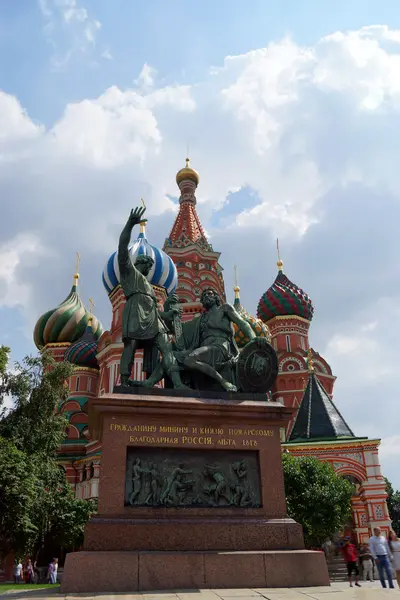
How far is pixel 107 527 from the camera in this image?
25.1 ft

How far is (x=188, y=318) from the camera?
136 ft

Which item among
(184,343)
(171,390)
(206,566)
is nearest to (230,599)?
(206,566)

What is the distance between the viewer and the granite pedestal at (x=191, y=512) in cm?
724

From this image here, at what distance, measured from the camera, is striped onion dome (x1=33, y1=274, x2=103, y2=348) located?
157 feet

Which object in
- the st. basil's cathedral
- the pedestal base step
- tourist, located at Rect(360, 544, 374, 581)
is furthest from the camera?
the st. basil's cathedral

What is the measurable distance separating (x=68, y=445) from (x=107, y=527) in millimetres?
30343

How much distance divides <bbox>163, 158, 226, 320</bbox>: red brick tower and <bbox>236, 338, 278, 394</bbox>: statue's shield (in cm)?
3134

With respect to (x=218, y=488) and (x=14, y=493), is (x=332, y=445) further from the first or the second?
(x=218, y=488)

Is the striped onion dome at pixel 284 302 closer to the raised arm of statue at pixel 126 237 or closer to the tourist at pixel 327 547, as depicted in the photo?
the tourist at pixel 327 547

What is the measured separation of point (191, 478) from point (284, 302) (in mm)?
40247

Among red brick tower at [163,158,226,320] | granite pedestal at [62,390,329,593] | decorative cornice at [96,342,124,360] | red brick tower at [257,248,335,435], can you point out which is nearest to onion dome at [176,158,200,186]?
red brick tower at [163,158,226,320]

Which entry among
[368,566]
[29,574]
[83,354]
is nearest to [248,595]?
[368,566]

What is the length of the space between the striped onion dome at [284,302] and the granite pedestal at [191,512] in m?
39.1

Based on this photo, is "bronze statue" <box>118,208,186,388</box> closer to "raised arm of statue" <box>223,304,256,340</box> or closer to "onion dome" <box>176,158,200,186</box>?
"raised arm of statue" <box>223,304,256,340</box>
